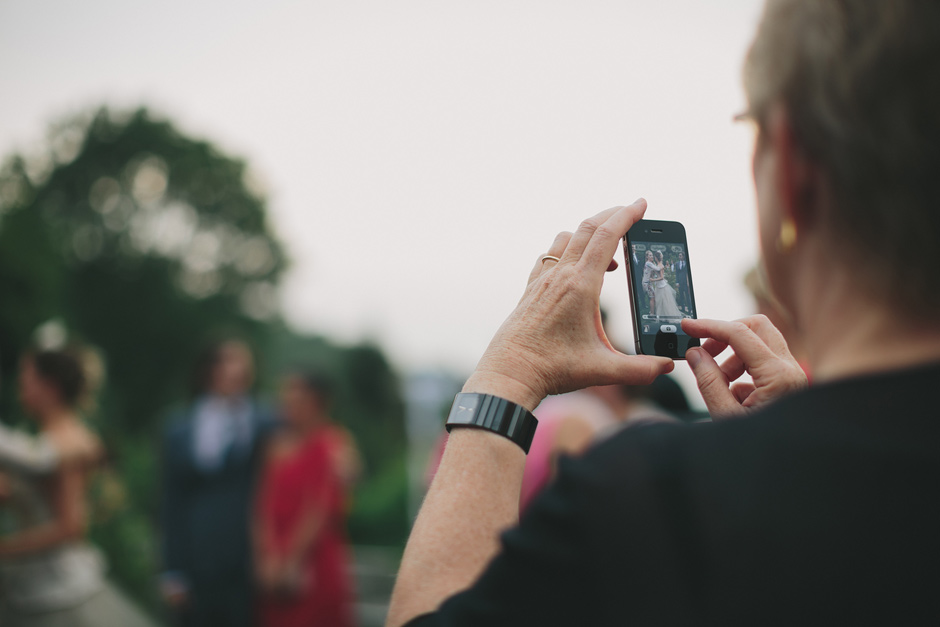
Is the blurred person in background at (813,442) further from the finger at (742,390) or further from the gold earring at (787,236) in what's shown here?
A: the finger at (742,390)

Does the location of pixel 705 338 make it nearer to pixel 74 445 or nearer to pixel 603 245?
pixel 603 245

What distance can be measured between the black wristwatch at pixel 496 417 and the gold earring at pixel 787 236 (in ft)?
1.58

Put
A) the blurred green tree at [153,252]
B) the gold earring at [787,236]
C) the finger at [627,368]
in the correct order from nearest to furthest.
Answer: the gold earring at [787,236]
the finger at [627,368]
the blurred green tree at [153,252]

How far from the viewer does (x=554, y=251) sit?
1.36 metres

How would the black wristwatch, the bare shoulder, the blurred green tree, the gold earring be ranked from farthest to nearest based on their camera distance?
the blurred green tree < the bare shoulder < the black wristwatch < the gold earring

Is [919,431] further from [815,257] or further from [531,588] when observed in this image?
[531,588]

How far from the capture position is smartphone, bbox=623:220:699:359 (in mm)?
1387

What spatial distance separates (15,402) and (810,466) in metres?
10.8

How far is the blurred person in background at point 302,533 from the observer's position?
517 cm

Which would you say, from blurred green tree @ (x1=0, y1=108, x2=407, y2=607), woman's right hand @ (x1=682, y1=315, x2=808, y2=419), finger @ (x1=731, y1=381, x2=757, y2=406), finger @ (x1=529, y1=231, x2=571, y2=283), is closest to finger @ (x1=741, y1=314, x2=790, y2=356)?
woman's right hand @ (x1=682, y1=315, x2=808, y2=419)

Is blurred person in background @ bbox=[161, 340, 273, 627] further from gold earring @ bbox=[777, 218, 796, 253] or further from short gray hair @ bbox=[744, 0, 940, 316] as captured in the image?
short gray hair @ bbox=[744, 0, 940, 316]

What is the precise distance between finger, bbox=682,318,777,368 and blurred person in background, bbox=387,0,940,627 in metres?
0.45

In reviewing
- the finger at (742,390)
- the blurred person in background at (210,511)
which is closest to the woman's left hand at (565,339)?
the finger at (742,390)

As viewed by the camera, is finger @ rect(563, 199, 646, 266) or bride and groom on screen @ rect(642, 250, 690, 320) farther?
bride and groom on screen @ rect(642, 250, 690, 320)
